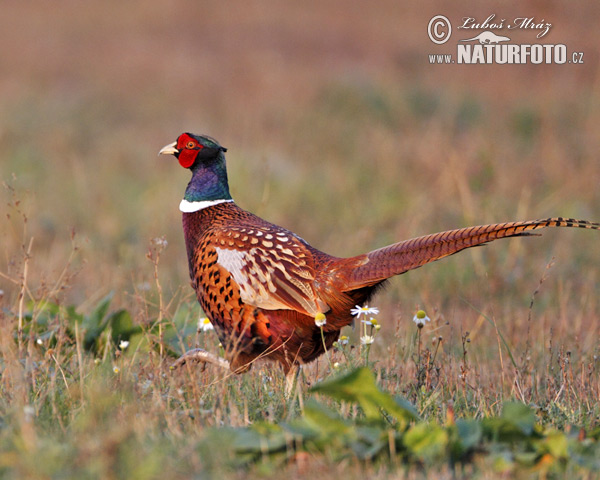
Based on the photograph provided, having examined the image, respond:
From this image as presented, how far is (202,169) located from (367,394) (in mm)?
1923

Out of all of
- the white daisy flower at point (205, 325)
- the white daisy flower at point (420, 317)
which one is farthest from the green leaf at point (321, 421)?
the white daisy flower at point (205, 325)

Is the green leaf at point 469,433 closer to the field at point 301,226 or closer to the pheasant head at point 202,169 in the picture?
the field at point 301,226

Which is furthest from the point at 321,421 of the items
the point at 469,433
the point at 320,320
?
the point at 320,320

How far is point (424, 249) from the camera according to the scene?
354 centimetres

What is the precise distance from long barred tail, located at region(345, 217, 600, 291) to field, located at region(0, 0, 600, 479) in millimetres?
327

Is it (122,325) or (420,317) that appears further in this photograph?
(122,325)

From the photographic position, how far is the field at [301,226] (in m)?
2.65

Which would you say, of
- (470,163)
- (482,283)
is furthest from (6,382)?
(470,163)

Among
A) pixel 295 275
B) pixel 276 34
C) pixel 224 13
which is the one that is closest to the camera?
pixel 295 275

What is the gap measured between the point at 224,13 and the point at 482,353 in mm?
12995

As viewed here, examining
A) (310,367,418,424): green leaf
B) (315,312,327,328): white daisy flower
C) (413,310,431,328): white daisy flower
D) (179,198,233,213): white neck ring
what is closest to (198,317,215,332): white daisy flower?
(179,198,233,213): white neck ring

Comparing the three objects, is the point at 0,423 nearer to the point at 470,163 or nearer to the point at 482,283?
the point at 482,283

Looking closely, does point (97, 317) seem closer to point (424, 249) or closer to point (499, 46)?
point (424, 249)

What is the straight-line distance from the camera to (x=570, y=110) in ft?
36.5
